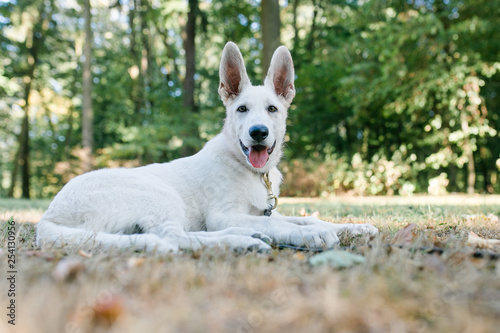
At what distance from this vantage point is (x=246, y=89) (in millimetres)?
3910

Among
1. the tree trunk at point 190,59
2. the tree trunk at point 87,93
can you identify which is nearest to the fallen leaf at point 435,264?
the tree trunk at point 190,59

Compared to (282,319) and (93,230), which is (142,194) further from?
(282,319)

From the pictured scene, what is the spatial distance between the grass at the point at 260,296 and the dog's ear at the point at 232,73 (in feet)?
7.78

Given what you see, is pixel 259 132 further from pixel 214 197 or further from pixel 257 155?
pixel 214 197

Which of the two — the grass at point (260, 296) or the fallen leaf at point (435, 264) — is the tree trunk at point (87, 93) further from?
the fallen leaf at point (435, 264)

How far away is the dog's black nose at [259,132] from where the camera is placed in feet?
10.9

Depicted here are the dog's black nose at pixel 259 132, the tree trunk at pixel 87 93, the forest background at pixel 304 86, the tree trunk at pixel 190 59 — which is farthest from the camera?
the tree trunk at pixel 190 59

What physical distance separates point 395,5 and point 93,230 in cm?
1440

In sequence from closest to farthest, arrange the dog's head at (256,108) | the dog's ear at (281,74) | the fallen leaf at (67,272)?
the fallen leaf at (67,272)
the dog's head at (256,108)
the dog's ear at (281,74)

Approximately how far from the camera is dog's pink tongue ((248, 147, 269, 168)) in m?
3.45

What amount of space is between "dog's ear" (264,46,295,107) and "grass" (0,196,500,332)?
246 cm

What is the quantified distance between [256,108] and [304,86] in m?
13.9

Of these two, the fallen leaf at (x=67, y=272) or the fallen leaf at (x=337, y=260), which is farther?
the fallen leaf at (x=337, y=260)

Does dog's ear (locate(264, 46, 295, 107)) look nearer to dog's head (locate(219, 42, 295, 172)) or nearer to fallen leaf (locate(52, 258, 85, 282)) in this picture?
dog's head (locate(219, 42, 295, 172))
